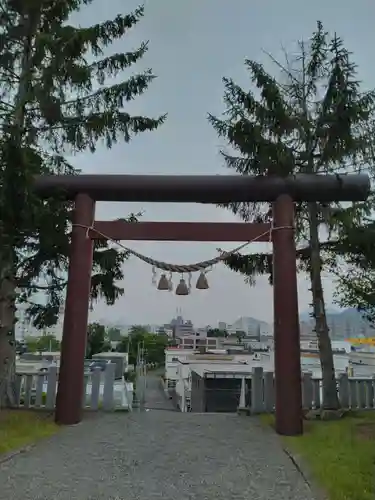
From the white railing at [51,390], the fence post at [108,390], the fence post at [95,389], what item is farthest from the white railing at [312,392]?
the fence post at [95,389]

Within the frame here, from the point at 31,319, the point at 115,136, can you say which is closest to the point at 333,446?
the point at 31,319

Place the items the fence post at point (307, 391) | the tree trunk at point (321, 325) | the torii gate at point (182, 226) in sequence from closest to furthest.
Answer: the torii gate at point (182, 226) → the tree trunk at point (321, 325) → the fence post at point (307, 391)

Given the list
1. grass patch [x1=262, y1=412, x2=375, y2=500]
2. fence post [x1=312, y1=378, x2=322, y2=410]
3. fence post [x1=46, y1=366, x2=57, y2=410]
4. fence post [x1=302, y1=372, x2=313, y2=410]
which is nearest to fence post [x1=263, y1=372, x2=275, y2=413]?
grass patch [x1=262, y1=412, x2=375, y2=500]

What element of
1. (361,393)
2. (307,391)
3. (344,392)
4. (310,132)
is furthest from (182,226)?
(361,393)

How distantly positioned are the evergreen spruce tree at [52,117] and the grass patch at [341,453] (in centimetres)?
424

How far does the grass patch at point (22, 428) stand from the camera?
16.5ft

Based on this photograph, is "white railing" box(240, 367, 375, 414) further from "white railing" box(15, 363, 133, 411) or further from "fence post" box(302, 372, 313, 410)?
"white railing" box(15, 363, 133, 411)

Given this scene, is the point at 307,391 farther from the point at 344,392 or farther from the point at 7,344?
the point at 7,344

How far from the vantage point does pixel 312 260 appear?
7.67 metres

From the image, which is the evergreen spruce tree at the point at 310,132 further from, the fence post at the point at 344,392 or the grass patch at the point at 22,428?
the grass patch at the point at 22,428

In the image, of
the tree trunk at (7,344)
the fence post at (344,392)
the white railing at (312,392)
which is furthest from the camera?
the fence post at (344,392)

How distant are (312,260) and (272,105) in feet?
9.00

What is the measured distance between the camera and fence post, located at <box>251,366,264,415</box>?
24.2ft

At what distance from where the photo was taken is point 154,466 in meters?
4.23
